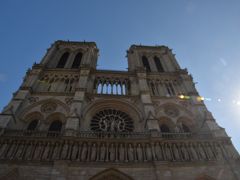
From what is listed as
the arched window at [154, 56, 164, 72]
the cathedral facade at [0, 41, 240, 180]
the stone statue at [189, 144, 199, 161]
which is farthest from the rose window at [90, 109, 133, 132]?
the arched window at [154, 56, 164, 72]

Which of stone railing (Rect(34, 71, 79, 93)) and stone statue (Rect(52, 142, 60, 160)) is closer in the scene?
stone statue (Rect(52, 142, 60, 160))

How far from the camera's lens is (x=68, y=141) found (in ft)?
43.4

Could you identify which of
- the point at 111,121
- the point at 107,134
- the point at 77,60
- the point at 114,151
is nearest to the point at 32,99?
the point at 111,121

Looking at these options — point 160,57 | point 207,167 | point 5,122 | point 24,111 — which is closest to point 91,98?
point 24,111

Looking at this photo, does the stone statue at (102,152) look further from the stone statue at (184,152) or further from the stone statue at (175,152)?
the stone statue at (184,152)

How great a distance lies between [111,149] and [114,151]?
9.7 inches

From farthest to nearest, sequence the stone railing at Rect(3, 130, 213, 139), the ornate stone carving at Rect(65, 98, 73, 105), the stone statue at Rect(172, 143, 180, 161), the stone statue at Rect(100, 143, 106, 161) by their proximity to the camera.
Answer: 1. the ornate stone carving at Rect(65, 98, 73, 105)
2. the stone railing at Rect(3, 130, 213, 139)
3. the stone statue at Rect(172, 143, 180, 161)
4. the stone statue at Rect(100, 143, 106, 161)

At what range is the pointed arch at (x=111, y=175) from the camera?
11.8m

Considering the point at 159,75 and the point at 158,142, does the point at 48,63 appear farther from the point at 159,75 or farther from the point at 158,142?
the point at 158,142

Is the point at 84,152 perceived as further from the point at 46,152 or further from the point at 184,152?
the point at 184,152

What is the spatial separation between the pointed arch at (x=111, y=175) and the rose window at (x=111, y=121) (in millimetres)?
4143

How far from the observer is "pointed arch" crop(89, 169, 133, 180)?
11785 mm

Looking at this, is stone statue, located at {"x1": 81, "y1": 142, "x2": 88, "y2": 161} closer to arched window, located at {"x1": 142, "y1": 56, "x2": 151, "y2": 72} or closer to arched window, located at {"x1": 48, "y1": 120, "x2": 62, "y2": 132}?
arched window, located at {"x1": 48, "y1": 120, "x2": 62, "y2": 132}

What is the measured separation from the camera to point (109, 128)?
1628 centimetres
